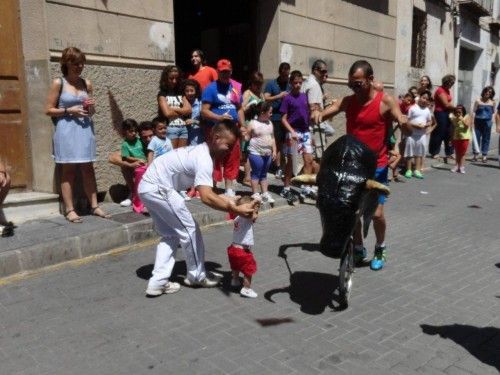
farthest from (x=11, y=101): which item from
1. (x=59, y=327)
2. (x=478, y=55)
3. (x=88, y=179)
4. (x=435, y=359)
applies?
(x=478, y=55)

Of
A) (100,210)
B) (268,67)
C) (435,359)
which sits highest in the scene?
(268,67)

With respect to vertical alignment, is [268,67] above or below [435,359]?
above

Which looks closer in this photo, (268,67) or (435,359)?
(435,359)

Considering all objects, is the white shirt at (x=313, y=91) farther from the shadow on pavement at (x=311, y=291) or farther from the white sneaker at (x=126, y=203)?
the shadow on pavement at (x=311, y=291)

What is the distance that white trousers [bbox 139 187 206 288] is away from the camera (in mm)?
4191

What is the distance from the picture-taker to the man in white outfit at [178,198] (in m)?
3.95

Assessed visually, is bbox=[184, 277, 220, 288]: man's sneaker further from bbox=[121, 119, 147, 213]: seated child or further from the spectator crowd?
bbox=[121, 119, 147, 213]: seated child

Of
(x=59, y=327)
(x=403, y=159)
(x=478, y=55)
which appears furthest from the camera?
(x=478, y=55)

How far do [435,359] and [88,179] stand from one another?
441 centimetres

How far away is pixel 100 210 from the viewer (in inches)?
246

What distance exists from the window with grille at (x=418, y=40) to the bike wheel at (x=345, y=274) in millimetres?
12876

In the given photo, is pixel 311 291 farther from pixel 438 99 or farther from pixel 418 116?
pixel 438 99

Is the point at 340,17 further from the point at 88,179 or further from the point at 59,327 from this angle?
the point at 59,327

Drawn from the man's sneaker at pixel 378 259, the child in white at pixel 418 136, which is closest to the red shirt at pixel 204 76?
the man's sneaker at pixel 378 259
